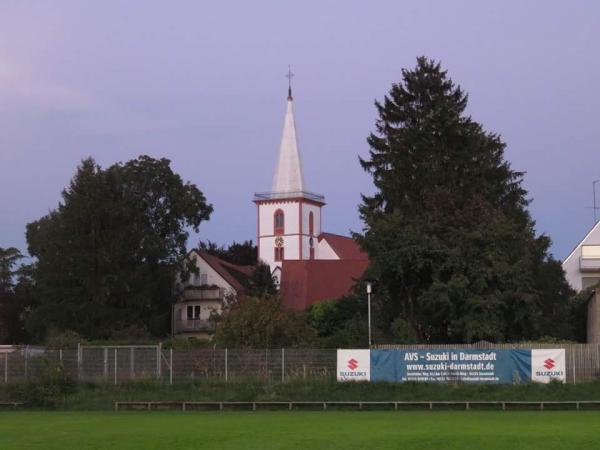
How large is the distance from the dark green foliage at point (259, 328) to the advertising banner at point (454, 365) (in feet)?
23.0

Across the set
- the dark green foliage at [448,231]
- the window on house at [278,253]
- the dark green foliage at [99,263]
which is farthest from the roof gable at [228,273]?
the dark green foliage at [448,231]

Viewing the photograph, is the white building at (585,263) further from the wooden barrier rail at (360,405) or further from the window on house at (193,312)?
the wooden barrier rail at (360,405)

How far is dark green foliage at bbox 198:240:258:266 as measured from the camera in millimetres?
106119

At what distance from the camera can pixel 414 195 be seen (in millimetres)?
57094

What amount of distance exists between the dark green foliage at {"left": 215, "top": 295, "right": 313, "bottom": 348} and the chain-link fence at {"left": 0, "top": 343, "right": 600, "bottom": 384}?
17.8 feet

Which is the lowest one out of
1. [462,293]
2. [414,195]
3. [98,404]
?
[98,404]

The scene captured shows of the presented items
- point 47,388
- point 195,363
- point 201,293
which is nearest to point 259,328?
point 195,363

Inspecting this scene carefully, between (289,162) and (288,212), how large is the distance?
608 cm

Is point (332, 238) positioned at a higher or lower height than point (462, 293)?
higher

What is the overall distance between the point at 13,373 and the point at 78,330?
29574 mm
